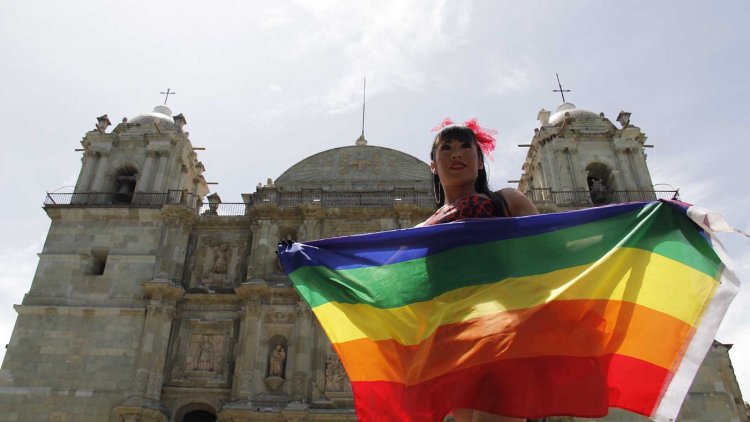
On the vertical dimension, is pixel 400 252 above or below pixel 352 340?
above

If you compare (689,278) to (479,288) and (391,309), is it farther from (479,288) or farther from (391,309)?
(391,309)

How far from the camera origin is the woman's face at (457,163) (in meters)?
3.66

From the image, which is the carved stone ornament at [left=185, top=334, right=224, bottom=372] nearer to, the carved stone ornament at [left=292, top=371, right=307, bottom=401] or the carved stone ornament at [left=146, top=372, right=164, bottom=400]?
the carved stone ornament at [left=146, top=372, right=164, bottom=400]

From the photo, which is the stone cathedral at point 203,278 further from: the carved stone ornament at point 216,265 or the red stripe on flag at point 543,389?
the red stripe on flag at point 543,389

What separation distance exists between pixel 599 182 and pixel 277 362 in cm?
1501

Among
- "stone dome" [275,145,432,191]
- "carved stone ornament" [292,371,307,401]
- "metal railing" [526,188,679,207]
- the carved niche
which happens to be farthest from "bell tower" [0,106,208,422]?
"metal railing" [526,188,679,207]

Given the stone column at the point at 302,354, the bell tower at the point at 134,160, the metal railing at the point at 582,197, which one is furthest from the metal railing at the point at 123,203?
the metal railing at the point at 582,197

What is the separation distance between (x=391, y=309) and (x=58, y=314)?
65.2 ft

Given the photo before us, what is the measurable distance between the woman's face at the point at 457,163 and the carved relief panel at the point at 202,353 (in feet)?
55.4

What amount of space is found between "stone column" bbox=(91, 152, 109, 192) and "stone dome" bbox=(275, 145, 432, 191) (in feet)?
23.3

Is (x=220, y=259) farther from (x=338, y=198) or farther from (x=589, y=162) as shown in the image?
(x=589, y=162)

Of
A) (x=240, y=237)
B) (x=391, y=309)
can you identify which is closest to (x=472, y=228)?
(x=391, y=309)

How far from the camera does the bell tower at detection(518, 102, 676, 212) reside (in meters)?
22.8

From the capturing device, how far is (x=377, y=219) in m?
21.2
